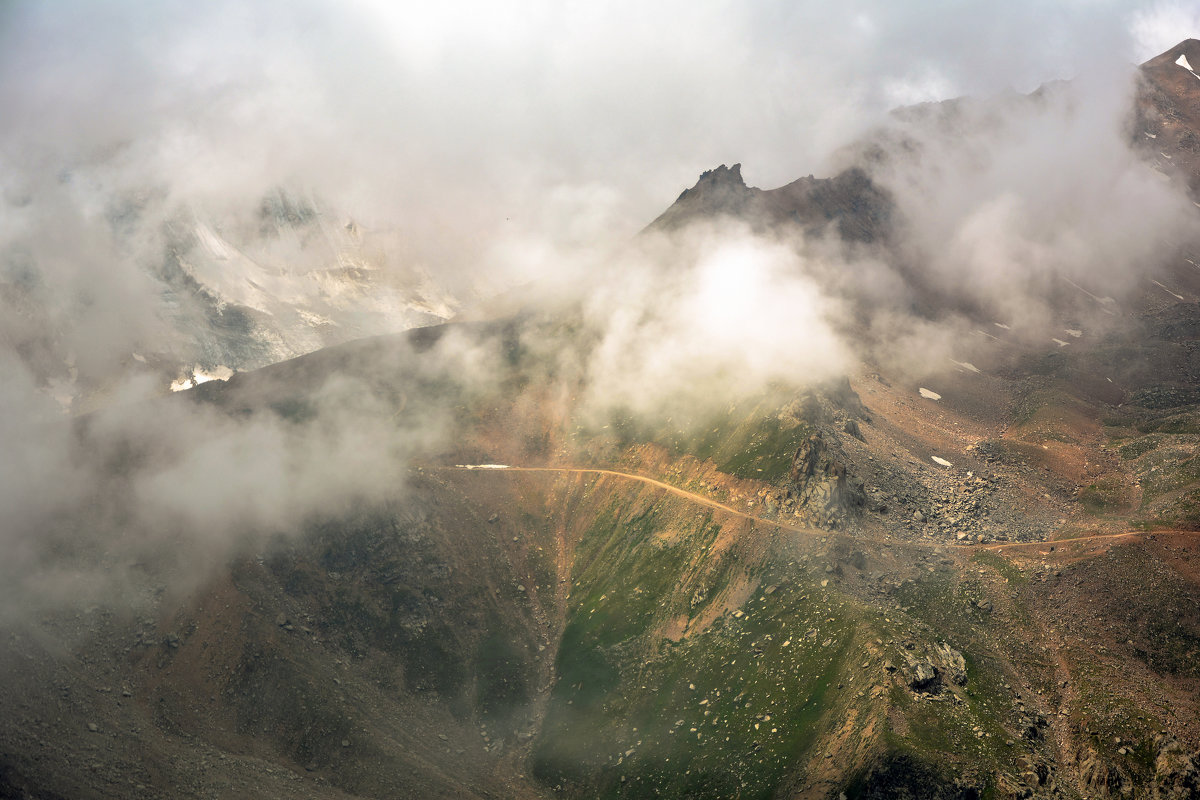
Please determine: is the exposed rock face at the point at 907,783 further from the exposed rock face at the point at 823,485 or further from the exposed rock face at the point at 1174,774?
the exposed rock face at the point at 823,485

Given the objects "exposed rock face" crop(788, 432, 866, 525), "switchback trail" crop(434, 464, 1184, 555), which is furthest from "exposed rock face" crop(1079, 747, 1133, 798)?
"exposed rock face" crop(788, 432, 866, 525)

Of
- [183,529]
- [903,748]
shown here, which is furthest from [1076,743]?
[183,529]

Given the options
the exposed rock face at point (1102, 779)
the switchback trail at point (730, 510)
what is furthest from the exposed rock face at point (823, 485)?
the exposed rock face at point (1102, 779)

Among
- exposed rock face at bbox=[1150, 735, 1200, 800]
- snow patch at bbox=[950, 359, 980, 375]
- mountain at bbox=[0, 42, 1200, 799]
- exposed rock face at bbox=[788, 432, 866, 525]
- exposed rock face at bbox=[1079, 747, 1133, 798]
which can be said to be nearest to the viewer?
exposed rock face at bbox=[1150, 735, 1200, 800]

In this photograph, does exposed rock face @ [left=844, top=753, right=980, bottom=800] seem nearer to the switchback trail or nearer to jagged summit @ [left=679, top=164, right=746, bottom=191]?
the switchback trail

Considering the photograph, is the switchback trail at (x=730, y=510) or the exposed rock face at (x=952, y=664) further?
the switchback trail at (x=730, y=510)

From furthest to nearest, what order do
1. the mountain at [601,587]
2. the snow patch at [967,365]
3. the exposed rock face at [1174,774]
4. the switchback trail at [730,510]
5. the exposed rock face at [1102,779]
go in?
the snow patch at [967,365], the switchback trail at [730,510], the mountain at [601,587], the exposed rock face at [1102,779], the exposed rock face at [1174,774]
